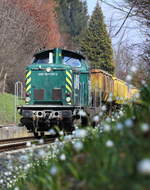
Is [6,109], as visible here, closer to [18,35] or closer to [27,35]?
[18,35]

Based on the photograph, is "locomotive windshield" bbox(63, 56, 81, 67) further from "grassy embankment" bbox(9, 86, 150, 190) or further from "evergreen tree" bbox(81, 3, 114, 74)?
"evergreen tree" bbox(81, 3, 114, 74)

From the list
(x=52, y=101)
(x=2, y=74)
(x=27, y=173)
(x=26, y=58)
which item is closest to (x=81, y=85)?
(x=52, y=101)

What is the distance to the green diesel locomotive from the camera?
14547 millimetres

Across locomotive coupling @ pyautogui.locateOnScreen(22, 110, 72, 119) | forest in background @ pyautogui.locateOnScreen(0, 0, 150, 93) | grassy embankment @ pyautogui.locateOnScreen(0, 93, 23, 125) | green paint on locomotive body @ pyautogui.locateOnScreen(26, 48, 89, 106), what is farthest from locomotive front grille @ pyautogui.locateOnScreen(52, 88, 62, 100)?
grassy embankment @ pyautogui.locateOnScreen(0, 93, 23, 125)

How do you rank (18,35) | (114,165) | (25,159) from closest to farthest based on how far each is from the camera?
(114,165), (25,159), (18,35)

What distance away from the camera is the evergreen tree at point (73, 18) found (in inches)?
2842

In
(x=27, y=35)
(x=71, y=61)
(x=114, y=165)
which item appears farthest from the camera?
(x=27, y=35)

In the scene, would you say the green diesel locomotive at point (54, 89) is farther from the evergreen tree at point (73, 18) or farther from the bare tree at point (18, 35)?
the evergreen tree at point (73, 18)

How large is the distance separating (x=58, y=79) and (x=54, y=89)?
1.28 ft

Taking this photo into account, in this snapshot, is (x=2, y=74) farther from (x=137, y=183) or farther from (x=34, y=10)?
(x=137, y=183)

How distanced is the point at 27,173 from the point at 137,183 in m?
3.19

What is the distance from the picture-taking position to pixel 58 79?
15203 millimetres

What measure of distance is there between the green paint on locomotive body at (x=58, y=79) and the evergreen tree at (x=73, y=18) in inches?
2208

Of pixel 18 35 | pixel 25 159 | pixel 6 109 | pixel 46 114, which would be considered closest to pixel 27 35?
pixel 18 35
